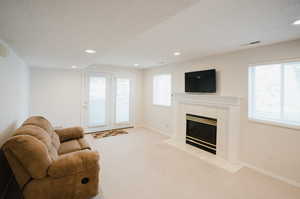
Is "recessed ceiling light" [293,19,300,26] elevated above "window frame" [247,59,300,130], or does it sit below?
above

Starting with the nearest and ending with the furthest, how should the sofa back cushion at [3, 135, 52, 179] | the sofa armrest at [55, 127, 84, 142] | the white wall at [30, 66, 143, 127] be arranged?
the sofa back cushion at [3, 135, 52, 179] → the sofa armrest at [55, 127, 84, 142] → the white wall at [30, 66, 143, 127]

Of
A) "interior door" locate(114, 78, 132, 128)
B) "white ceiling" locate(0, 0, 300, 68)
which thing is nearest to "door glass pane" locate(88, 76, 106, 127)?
"interior door" locate(114, 78, 132, 128)

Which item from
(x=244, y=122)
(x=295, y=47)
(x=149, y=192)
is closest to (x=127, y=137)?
(x=149, y=192)

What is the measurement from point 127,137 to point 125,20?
12.7 ft

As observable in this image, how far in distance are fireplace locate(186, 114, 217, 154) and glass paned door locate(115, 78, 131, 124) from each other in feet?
8.44

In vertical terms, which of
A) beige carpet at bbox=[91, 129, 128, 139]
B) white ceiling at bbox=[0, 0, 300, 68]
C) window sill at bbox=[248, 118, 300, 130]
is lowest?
beige carpet at bbox=[91, 129, 128, 139]

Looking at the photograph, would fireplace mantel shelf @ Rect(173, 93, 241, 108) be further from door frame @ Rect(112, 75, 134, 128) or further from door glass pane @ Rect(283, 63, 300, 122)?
door frame @ Rect(112, 75, 134, 128)

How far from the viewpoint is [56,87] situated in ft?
15.0

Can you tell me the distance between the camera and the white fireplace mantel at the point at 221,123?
3.02 meters

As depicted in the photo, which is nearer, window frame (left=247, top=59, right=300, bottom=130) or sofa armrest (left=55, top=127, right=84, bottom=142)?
window frame (left=247, top=59, right=300, bottom=130)

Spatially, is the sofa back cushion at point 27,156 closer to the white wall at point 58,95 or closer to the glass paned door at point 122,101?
the white wall at point 58,95

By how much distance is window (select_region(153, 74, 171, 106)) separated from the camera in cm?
502

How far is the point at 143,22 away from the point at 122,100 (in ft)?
14.9

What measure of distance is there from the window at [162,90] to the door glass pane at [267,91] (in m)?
2.56
